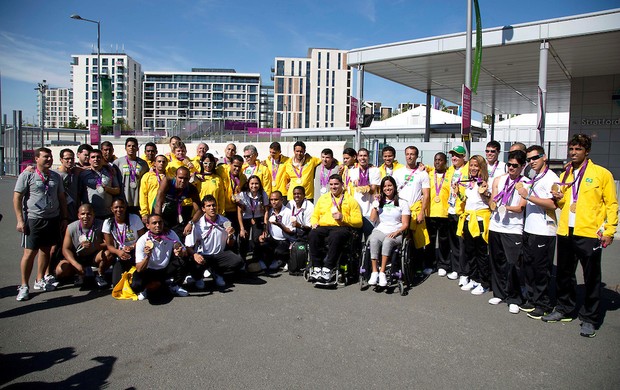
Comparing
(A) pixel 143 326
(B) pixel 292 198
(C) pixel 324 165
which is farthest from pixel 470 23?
(A) pixel 143 326

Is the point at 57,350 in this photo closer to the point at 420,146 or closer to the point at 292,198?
the point at 292,198

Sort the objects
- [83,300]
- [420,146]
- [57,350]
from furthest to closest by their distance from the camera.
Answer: [420,146] < [83,300] < [57,350]

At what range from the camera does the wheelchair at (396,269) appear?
5.65m

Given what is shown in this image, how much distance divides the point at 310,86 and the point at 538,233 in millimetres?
120600

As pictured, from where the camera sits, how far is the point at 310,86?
4766 inches

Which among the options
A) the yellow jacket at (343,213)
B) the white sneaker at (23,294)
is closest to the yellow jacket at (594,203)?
the yellow jacket at (343,213)

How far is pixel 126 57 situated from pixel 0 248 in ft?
459

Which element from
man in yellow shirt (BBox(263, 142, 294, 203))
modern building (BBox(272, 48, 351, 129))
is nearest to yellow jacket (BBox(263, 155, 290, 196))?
man in yellow shirt (BBox(263, 142, 294, 203))

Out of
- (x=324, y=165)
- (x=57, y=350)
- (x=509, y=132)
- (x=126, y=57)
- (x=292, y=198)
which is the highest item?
(x=126, y=57)

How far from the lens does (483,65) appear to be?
1545 cm

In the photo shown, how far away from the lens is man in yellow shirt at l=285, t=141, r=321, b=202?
7234 millimetres

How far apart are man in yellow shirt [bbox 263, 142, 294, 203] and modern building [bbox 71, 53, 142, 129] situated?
136 meters

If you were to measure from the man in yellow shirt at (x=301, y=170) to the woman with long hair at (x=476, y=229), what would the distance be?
2.60m

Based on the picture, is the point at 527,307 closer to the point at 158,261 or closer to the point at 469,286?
the point at 469,286
